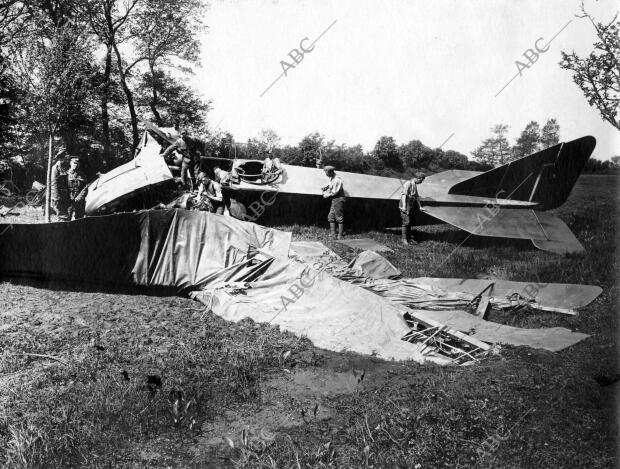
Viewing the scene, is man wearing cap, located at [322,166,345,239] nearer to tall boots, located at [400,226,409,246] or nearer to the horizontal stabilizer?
tall boots, located at [400,226,409,246]

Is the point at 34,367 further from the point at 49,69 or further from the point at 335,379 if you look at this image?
the point at 49,69

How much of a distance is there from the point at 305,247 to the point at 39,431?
6.14 meters

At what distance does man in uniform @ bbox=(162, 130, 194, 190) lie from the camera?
1043cm

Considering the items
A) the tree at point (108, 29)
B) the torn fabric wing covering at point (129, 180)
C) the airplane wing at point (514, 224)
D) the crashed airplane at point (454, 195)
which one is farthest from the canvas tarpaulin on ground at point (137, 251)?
the tree at point (108, 29)

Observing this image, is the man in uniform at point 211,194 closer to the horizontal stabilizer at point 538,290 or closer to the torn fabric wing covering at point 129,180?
the torn fabric wing covering at point 129,180

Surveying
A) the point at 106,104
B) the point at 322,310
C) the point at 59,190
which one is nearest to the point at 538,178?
the point at 322,310

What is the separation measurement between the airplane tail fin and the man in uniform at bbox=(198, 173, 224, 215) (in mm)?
6509

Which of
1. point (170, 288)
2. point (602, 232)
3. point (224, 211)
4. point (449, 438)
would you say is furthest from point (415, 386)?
point (602, 232)

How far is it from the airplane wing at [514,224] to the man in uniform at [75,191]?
30.0ft

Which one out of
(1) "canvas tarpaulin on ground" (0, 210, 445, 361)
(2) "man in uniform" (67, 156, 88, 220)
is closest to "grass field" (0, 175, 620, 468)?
(1) "canvas tarpaulin on ground" (0, 210, 445, 361)

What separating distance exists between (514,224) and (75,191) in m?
11.7

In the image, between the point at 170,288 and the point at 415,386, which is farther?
the point at 170,288

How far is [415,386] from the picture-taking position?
13.4 ft

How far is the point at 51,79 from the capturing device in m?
10.6
